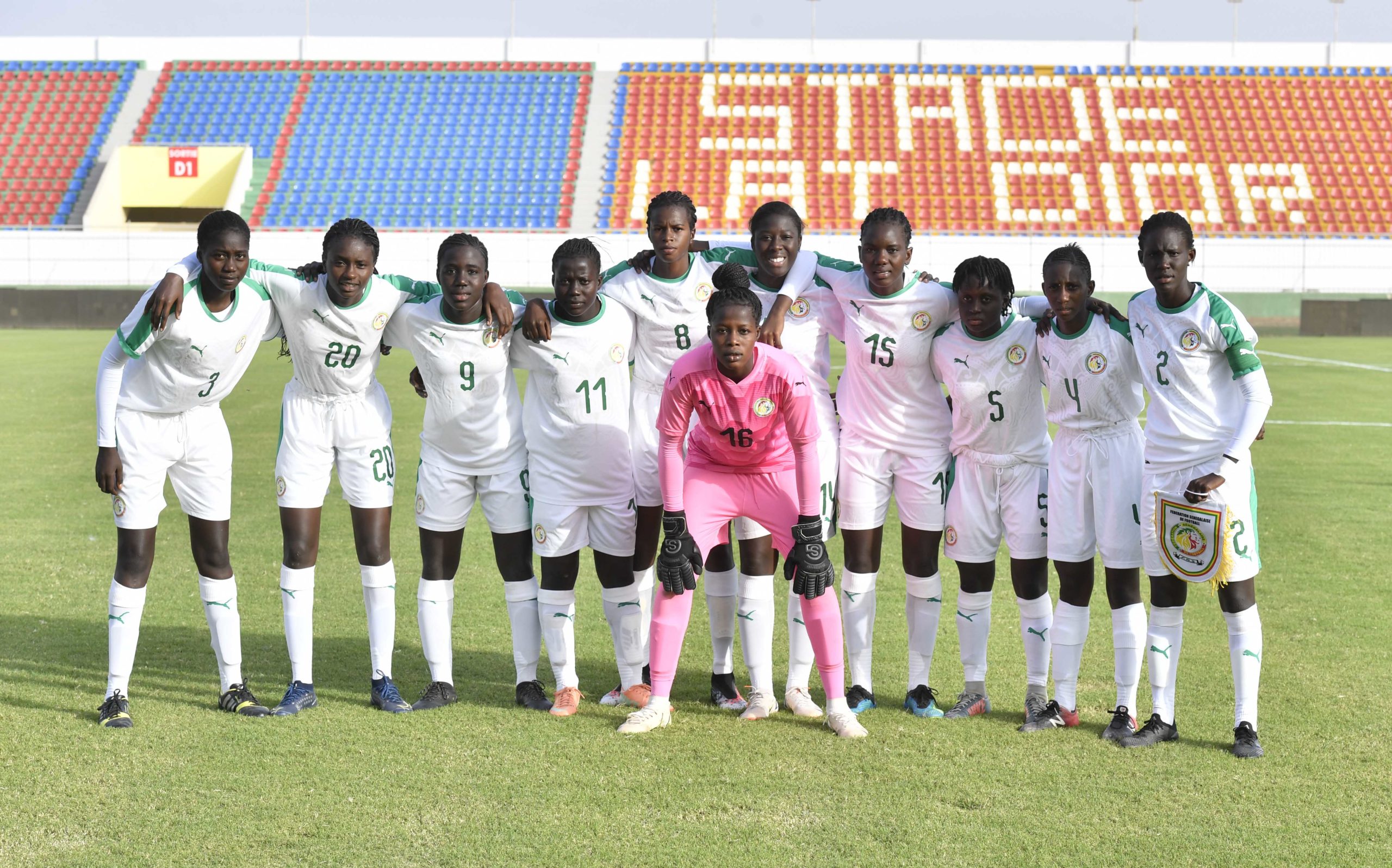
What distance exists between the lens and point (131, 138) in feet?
106

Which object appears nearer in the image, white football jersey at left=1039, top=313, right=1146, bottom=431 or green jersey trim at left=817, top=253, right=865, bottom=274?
white football jersey at left=1039, top=313, right=1146, bottom=431

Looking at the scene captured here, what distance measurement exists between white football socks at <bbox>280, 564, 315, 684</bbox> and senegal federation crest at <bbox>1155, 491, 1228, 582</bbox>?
3250 millimetres

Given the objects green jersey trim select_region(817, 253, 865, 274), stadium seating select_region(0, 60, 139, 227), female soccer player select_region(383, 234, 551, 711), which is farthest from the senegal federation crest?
stadium seating select_region(0, 60, 139, 227)

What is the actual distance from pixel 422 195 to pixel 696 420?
2712 cm

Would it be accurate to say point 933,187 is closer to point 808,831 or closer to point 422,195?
point 422,195

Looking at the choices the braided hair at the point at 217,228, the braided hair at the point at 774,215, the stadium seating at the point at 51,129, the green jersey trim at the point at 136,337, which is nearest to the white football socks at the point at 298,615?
the green jersey trim at the point at 136,337

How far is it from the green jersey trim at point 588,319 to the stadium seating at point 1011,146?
80.0 feet

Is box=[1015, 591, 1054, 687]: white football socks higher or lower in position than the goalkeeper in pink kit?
lower

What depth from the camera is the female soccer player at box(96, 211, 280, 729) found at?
475cm

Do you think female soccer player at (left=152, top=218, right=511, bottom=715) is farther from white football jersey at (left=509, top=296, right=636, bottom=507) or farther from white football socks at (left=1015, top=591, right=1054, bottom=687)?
white football socks at (left=1015, top=591, right=1054, bottom=687)

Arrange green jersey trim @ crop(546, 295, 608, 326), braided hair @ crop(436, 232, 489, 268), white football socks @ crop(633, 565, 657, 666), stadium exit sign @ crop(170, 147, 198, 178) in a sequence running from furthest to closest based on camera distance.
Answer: stadium exit sign @ crop(170, 147, 198, 178) → white football socks @ crop(633, 565, 657, 666) → green jersey trim @ crop(546, 295, 608, 326) → braided hair @ crop(436, 232, 489, 268)

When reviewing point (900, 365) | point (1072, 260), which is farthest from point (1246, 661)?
point (900, 365)

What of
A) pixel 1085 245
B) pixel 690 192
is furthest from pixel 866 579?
pixel 690 192

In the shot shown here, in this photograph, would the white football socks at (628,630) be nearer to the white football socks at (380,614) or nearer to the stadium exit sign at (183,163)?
the white football socks at (380,614)
